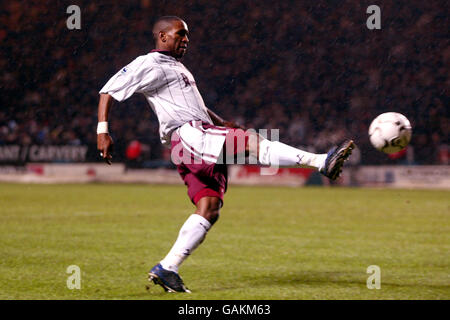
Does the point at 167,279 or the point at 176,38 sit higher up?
the point at 176,38

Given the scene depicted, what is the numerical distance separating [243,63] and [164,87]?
16.6 metres

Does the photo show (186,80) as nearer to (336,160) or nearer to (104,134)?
(104,134)

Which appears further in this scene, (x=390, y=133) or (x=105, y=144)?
(x=390, y=133)

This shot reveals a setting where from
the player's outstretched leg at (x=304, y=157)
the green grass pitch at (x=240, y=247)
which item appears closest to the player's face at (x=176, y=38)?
the player's outstretched leg at (x=304, y=157)

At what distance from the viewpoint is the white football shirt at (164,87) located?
4.41m

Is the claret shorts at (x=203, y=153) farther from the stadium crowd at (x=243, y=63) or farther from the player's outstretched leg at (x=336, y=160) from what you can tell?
the stadium crowd at (x=243, y=63)

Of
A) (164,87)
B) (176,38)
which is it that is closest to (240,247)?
(164,87)

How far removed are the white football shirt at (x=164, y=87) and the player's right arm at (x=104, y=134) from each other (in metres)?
0.10

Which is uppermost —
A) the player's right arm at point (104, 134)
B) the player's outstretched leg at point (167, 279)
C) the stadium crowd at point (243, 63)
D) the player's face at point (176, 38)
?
the stadium crowd at point (243, 63)

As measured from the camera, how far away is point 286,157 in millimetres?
4031

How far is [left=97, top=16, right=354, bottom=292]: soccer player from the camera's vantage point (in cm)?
420

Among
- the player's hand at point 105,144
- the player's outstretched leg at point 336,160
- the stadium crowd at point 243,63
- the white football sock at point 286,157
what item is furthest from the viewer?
the stadium crowd at point 243,63

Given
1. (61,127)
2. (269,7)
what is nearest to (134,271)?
(61,127)

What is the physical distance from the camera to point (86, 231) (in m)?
8.05
